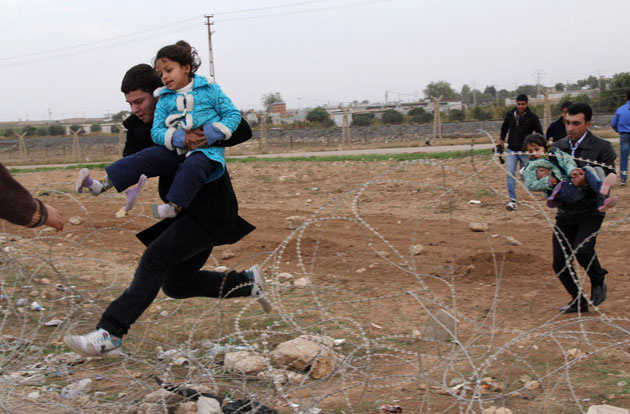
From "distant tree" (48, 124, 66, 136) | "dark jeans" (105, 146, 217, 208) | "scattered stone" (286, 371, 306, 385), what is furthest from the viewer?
"distant tree" (48, 124, 66, 136)

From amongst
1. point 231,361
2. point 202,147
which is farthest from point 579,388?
point 202,147

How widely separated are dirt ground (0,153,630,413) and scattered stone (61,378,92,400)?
0.07 metres

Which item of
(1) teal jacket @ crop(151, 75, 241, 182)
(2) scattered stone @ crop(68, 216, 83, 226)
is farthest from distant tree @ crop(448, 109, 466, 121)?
(1) teal jacket @ crop(151, 75, 241, 182)

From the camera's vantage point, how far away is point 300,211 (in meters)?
9.73

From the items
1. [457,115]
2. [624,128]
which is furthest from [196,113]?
[457,115]

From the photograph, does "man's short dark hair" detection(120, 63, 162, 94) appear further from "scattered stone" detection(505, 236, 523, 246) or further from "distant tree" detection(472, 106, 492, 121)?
"distant tree" detection(472, 106, 492, 121)

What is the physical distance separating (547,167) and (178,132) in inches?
107

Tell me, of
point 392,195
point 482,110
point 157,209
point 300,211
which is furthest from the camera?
point 482,110

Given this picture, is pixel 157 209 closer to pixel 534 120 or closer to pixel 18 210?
pixel 18 210

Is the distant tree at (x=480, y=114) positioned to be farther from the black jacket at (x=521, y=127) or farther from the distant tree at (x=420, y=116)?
the black jacket at (x=521, y=127)

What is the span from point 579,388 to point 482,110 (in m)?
37.9

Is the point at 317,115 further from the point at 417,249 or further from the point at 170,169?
the point at 170,169

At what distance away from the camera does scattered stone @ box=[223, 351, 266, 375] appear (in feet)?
12.6

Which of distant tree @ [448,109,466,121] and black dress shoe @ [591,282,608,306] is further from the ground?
distant tree @ [448,109,466,121]
